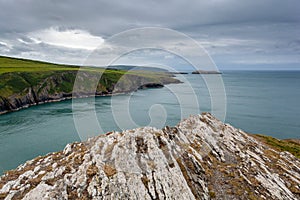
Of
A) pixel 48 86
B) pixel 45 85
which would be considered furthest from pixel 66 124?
pixel 48 86

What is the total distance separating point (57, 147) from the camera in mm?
49375

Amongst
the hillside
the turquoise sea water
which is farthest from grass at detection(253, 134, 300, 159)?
the hillside

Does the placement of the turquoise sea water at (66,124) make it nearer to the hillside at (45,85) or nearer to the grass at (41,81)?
the hillside at (45,85)

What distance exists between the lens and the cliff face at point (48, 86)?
Answer: 3843 inches

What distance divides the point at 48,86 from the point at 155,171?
118657 millimetres

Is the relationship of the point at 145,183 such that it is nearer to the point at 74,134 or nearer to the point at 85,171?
the point at 85,171

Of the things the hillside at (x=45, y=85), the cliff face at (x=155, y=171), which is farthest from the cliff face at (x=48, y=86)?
the cliff face at (x=155, y=171)

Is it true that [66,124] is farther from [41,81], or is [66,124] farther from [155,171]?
[41,81]

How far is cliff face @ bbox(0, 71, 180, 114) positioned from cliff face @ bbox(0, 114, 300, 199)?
8476 cm

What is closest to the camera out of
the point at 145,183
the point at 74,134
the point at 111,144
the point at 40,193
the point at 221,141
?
the point at 40,193

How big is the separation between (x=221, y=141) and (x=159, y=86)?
155953mm

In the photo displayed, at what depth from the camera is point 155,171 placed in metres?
20.8

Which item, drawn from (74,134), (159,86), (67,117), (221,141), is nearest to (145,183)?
(221,141)

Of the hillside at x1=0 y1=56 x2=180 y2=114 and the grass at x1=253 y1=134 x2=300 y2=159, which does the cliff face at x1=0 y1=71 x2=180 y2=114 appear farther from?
the grass at x1=253 y1=134 x2=300 y2=159
